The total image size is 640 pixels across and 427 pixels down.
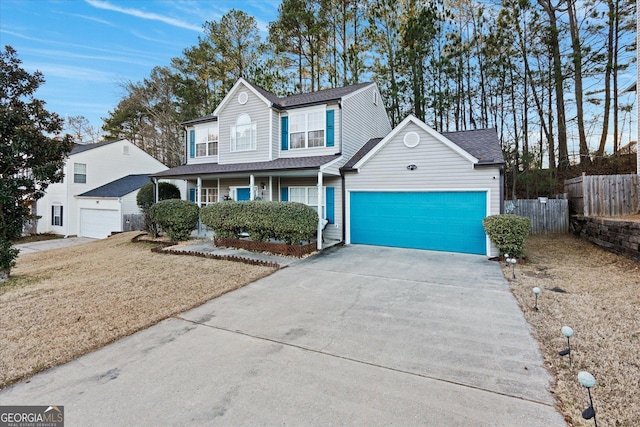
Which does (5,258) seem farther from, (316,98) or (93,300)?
(316,98)

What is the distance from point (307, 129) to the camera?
41.0 feet

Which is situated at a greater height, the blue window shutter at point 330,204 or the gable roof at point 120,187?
the gable roof at point 120,187

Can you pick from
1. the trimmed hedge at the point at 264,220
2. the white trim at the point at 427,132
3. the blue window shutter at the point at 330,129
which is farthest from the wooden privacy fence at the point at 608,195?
the trimmed hedge at the point at 264,220

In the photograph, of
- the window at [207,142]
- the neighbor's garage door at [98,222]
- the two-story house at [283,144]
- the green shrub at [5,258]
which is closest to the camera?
the green shrub at [5,258]

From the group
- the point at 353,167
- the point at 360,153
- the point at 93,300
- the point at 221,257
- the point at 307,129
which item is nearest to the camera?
the point at 93,300

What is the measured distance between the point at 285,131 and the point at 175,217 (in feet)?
19.0

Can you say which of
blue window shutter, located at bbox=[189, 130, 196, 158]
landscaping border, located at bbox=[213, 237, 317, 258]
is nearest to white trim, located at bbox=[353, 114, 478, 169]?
landscaping border, located at bbox=[213, 237, 317, 258]

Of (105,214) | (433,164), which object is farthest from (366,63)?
(105,214)

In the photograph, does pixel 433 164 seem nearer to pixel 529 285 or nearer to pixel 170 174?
pixel 529 285

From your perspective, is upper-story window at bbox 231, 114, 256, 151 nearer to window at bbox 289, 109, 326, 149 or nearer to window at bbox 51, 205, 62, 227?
window at bbox 289, 109, 326, 149

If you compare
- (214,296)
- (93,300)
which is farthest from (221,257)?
(93,300)

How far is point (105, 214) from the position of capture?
18734 mm

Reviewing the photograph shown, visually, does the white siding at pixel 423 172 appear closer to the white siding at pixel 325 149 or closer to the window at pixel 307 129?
the white siding at pixel 325 149

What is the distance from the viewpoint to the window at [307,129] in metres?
12.2
